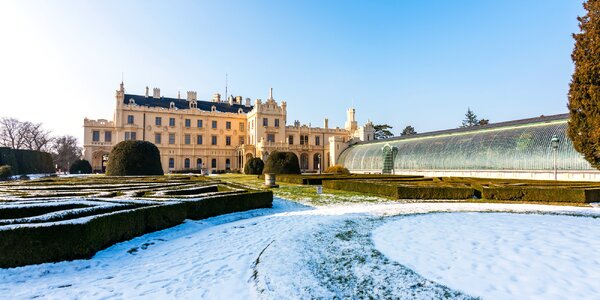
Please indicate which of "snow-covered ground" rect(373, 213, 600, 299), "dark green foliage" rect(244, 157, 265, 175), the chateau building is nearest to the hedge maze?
"snow-covered ground" rect(373, 213, 600, 299)

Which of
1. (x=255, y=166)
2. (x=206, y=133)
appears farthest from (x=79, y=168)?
(x=255, y=166)

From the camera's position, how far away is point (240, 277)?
5.56 metres

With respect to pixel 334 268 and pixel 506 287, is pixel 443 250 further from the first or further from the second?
pixel 334 268

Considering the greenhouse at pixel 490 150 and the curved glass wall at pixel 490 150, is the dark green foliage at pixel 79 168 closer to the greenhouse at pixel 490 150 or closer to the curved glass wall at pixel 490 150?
the greenhouse at pixel 490 150

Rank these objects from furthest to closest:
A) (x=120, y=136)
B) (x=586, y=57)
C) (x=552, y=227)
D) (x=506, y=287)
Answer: (x=120, y=136) → (x=586, y=57) → (x=552, y=227) → (x=506, y=287)

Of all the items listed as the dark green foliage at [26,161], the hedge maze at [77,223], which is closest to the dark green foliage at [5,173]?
the dark green foliage at [26,161]

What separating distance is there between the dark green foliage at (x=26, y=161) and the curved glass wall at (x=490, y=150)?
43714 millimetres

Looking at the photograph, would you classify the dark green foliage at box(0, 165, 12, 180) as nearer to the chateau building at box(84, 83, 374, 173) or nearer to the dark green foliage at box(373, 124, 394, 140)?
the chateau building at box(84, 83, 374, 173)

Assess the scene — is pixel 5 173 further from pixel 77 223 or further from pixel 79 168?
pixel 77 223

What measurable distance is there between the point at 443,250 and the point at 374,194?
1220 centimetres

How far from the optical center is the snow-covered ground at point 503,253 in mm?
4934

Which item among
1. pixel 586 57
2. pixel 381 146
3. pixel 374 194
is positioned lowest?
pixel 374 194

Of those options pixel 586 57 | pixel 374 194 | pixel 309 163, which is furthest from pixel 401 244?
pixel 309 163

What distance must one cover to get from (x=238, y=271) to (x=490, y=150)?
3238 centimetres
